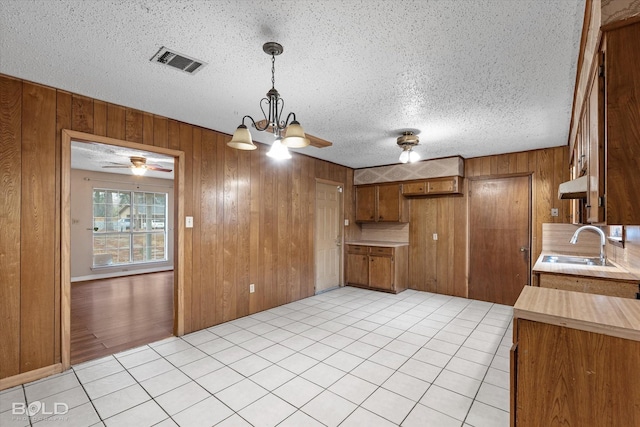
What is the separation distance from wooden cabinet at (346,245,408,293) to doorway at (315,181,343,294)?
0.86ft

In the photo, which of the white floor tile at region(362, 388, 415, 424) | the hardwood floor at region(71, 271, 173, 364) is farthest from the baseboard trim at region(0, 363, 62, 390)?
the white floor tile at region(362, 388, 415, 424)

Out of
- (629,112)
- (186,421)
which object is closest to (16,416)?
(186,421)

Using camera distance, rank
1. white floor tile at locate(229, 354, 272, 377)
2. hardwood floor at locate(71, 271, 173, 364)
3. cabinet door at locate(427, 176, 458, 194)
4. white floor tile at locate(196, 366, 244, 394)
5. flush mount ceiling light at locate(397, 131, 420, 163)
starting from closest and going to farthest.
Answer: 1. white floor tile at locate(196, 366, 244, 394)
2. white floor tile at locate(229, 354, 272, 377)
3. hardwood floor at locate(71, 271, 173, 364)
4. flush mount ceiling light at locate(397, 131, 420, 163)
5. cabinet door at locate(427, 176, 458, 194)

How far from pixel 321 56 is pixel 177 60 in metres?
1.02

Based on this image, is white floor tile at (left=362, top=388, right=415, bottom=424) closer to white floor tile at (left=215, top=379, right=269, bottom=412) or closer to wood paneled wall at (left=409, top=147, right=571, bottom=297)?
white floor tile at (left=215, top=379, right=269, bottom=412)

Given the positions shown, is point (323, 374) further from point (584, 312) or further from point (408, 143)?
point (408, 143)

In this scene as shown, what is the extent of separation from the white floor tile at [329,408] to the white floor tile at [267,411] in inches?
5.5

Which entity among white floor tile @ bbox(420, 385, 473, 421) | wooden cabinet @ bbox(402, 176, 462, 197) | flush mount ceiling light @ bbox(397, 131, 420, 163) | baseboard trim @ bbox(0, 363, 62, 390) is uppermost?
flush mount ceiling light @ bbox(397, 131, 420, 163)

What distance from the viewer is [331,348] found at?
3.00m

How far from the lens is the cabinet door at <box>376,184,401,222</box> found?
18.2ft

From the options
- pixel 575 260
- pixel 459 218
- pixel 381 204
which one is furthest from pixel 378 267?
pixel 575 260

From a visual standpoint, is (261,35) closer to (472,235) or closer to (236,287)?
(236,287)

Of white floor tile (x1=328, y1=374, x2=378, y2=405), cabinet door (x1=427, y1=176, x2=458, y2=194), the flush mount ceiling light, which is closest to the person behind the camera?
white floor tile (x1=328, y1=374, x2=378, y2=405)

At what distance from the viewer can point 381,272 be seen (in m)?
5.34
